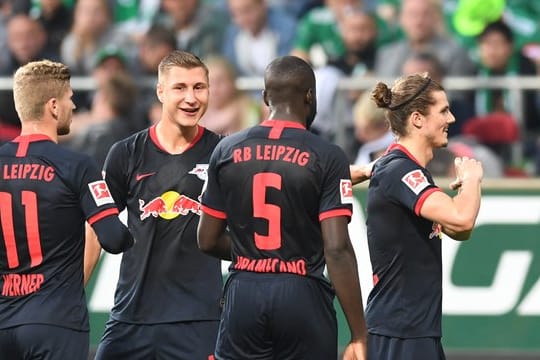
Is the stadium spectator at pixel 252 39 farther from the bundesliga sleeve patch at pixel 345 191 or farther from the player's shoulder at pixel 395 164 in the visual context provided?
the bundesliga sleeve patch at pixel 345 191

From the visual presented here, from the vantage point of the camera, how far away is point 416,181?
6.50m

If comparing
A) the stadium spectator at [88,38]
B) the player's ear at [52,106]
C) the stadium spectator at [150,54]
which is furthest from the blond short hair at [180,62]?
the stadium spectator at [88,38]

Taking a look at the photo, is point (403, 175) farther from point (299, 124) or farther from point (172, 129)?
point (172, 129)

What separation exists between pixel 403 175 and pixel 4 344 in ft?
7.16

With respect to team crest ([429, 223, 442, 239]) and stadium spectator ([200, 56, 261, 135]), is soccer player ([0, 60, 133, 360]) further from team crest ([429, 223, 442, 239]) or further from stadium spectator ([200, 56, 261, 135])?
stadium spectator ([200, 56, 261, 135])

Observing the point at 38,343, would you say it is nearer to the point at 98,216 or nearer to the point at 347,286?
the point at 98,216

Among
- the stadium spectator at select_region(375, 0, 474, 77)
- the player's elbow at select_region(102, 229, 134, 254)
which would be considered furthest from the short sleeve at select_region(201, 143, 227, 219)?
the stadium spectator at select_region(375, 0, 474, 77)

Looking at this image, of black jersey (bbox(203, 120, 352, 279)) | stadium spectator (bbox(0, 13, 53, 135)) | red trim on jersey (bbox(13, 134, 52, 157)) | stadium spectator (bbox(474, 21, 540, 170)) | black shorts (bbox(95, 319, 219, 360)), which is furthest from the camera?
stadium spectator (bbox(0, 13, 53, 135))

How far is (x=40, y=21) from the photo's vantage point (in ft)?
42.8

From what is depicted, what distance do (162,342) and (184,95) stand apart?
137 centimetres

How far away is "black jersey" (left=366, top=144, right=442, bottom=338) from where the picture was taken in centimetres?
654

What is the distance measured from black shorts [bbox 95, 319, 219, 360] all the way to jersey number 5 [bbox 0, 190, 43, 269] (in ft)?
2.92

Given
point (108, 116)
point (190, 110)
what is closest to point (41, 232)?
point (190, 110)

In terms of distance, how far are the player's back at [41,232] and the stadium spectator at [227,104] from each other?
5155 millimetres
